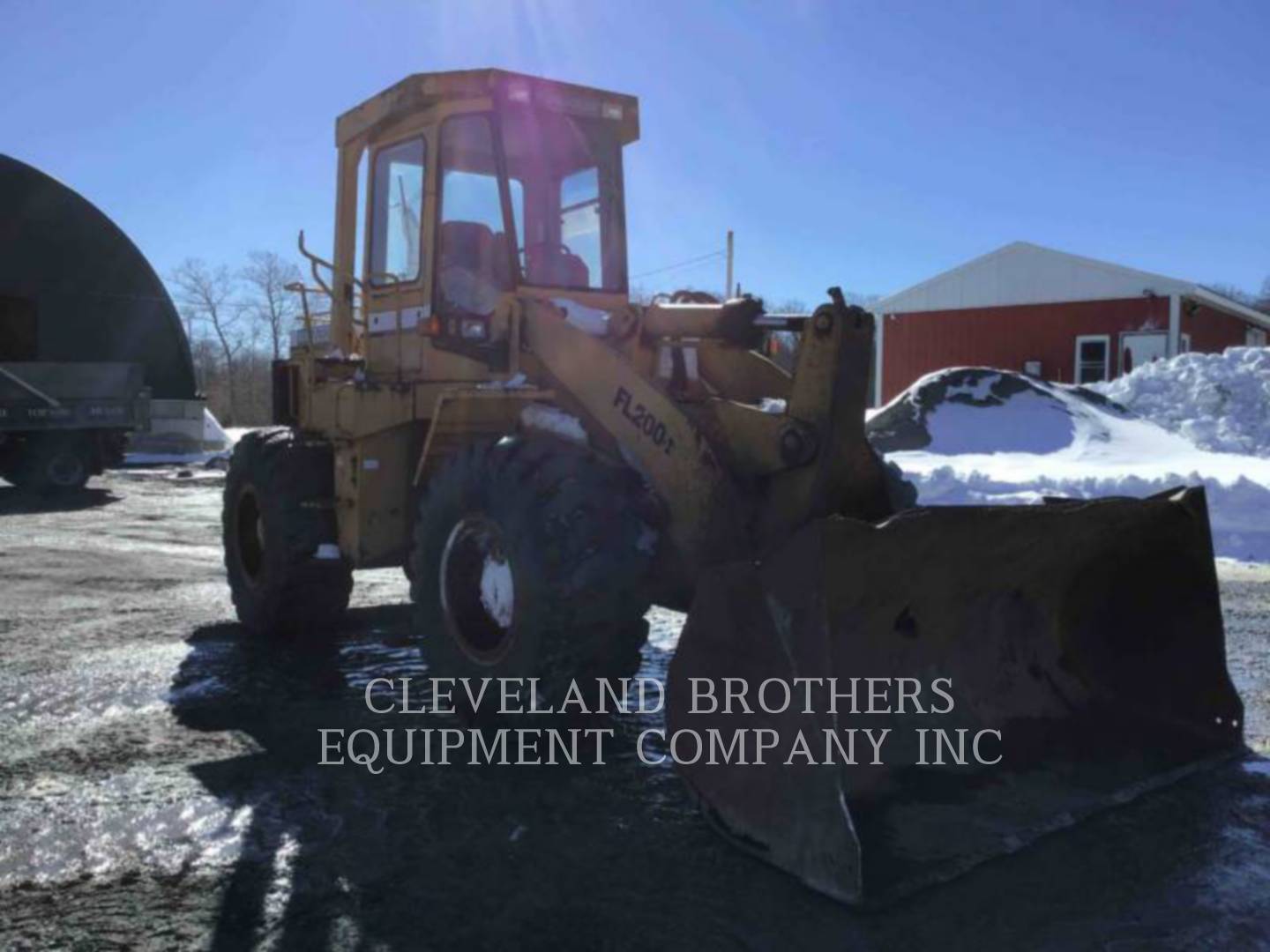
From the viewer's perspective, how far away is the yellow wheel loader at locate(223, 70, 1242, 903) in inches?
136

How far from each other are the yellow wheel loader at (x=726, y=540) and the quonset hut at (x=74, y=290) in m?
15.4

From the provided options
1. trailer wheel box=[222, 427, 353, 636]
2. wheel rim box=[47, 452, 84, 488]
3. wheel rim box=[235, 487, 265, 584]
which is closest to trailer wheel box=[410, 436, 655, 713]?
trailer wheel box=[222, 427, 353, 636]

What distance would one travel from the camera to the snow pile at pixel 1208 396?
16.8 metres

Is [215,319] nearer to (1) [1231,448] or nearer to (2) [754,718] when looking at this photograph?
(1) [1231,448]

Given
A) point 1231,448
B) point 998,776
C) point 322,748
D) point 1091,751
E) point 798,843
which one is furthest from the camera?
point 1231,448

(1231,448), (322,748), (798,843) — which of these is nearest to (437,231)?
(322,748)

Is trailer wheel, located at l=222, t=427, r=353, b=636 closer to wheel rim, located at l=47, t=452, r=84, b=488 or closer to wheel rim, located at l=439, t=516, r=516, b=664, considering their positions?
wheel rim, located at l=439, t=516, r=516, b=664

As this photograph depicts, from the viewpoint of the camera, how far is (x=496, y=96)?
5.33m

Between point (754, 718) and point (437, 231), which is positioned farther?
point (437, 231)

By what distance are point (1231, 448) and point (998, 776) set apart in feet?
46.7

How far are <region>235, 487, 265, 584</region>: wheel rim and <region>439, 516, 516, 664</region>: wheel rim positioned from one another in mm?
2761

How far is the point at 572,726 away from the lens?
428cm

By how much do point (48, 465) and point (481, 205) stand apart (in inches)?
547

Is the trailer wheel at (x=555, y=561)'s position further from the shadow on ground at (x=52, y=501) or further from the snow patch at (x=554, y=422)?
the shadow on ground at (x=52, y=501)
